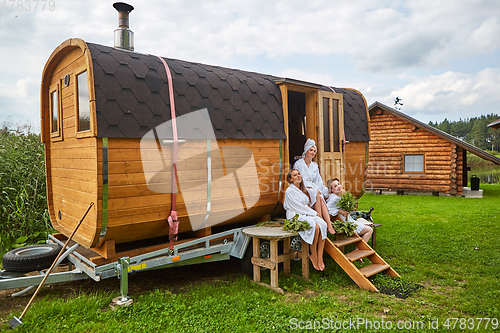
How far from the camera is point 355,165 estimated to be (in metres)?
7.48

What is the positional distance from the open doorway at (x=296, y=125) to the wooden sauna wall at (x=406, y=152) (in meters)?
10.2

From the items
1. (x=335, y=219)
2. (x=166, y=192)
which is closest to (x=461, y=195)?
(x=335, y=219)

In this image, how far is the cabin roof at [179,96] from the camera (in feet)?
14.0

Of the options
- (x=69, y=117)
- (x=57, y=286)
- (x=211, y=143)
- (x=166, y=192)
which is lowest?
(x=57, y=286)

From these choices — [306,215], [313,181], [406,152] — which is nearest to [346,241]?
[306,215]

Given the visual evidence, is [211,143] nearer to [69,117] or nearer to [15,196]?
[69,117]

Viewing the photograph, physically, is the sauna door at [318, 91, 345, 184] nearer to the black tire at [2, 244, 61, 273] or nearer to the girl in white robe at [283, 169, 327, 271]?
the girl in white robe at [283, 169, 327, 271]

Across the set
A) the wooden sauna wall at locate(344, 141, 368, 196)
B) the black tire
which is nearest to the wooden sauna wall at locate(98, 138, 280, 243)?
the black tire

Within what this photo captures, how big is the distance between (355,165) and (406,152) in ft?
34.7

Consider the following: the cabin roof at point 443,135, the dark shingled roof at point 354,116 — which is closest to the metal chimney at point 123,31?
the dark shingled roof at point 354,116

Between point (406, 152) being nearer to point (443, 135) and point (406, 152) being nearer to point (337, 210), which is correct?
point (443, 135)

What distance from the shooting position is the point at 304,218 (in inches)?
214

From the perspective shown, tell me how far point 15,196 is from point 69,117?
3.65 m

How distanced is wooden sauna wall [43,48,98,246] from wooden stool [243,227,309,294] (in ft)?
7.55
